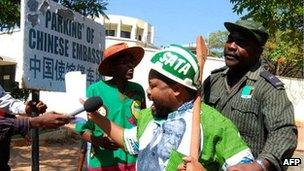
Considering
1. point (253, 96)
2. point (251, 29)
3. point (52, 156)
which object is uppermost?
point (251, 29)

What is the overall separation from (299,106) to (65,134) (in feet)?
51.0

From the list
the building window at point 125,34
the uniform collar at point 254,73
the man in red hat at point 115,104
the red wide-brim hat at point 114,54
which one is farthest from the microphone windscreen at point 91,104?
the building window at point 125,34

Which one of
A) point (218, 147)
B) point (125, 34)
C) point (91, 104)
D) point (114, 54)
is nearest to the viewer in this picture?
point (218, 147)

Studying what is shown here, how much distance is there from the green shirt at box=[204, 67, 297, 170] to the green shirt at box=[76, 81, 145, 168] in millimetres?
724

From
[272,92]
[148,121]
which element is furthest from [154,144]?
[272,92]

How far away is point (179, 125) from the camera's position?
2277 mm

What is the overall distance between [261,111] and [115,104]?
118 centimetres

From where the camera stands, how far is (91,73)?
201 inches

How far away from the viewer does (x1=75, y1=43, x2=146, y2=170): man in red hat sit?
332 cm

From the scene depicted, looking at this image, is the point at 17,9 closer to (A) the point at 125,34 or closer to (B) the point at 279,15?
(B) the point at 279,15

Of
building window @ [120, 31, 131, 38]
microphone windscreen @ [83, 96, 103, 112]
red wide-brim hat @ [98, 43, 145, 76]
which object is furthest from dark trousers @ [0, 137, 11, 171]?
building window @ [120, 31, 131, 38]

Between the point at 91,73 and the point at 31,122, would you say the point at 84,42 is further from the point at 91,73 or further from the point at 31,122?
the point at 31,122

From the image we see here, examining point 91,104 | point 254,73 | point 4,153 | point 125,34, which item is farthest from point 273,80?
point 125,34

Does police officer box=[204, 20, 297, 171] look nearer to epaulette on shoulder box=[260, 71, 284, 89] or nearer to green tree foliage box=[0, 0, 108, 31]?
epaulette on shoulder box=[260, 71, 284, 89]
